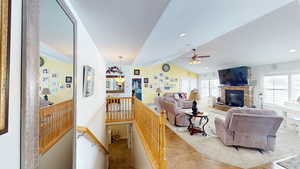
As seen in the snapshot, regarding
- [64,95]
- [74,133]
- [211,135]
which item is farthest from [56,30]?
[211,135]

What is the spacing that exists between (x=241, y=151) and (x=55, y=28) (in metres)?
4.01

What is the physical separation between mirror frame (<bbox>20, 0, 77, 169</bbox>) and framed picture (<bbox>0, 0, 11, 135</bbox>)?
0.12 meters

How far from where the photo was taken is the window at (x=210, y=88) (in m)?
8.26

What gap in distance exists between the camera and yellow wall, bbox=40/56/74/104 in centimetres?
92

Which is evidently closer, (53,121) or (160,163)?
(53,121)

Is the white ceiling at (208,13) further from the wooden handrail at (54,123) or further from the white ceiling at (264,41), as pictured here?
the wooden handrail at (54,123)

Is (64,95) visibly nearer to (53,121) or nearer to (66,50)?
(53,121)

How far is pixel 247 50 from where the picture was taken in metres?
4.45

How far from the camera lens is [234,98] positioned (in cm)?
661

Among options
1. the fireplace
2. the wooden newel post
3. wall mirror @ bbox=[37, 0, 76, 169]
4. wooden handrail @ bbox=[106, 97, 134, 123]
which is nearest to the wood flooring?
wooden handrail @ bbox=[106, 97, 134, 123]

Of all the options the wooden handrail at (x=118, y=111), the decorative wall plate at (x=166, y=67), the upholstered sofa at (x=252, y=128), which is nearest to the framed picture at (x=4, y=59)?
the upholstered sofa at (x=252, y=128)

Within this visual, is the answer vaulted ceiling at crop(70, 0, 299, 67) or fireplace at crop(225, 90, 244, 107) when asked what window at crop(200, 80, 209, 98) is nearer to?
fireplace at crop(225, 90, 244, 107)

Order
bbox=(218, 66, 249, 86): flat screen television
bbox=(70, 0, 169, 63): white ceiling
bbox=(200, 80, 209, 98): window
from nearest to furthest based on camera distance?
bbox=(70, 0, 169, 63): white ceiling → bbox=(218, 66, 249, 86): flat screen television → bbox=(200, 80, 209, 98): window

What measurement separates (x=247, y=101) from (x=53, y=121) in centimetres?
734
